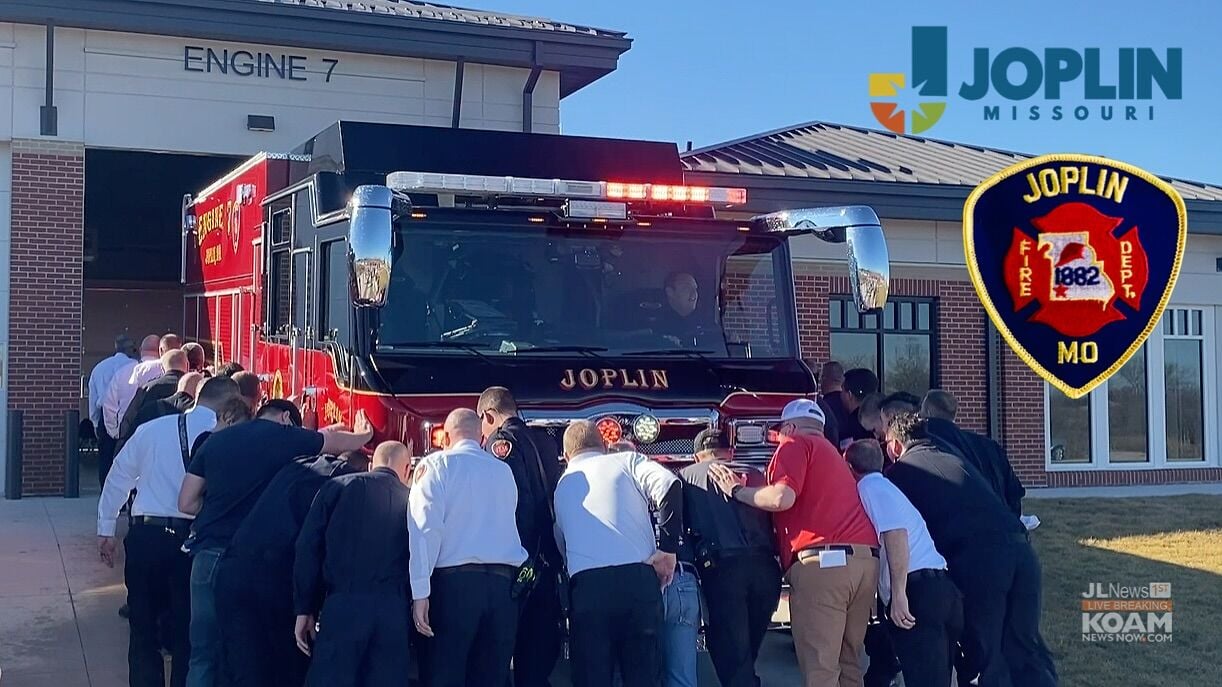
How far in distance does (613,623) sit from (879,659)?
5.87ft

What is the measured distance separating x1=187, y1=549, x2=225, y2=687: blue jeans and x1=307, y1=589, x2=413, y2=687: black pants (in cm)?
72

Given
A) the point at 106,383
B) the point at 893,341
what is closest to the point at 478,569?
the point at 106,383

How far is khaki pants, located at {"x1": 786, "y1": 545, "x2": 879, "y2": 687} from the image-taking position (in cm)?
521

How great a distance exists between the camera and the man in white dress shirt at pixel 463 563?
468 centimetres

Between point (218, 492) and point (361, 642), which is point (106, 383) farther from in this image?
point (361, 642)

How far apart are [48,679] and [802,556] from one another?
12.8ft

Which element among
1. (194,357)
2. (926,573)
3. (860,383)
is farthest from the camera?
(194,357)

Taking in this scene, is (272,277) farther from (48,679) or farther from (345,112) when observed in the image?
(345,112)

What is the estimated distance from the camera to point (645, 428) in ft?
18.7

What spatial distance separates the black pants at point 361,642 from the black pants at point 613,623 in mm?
731

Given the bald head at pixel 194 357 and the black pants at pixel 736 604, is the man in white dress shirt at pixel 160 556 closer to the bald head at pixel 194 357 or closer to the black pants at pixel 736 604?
the black pants at pixel 736 604

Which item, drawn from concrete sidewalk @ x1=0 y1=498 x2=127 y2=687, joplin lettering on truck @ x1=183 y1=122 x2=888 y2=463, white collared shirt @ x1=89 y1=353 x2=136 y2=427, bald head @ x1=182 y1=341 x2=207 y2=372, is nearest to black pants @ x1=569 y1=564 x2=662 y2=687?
joplin lettering on truck @ x1=183 y1=122 x2=888 y2=463

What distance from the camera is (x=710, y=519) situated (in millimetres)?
5273

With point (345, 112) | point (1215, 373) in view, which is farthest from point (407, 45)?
point (1215, 373)
